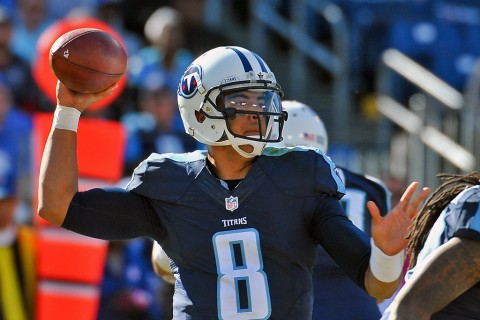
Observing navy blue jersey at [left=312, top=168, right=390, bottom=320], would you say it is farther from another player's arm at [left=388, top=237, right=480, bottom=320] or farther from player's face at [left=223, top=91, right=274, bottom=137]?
another player's arm at [left=388, top=237, right=480, bottom=320]

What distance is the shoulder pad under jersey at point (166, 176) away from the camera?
11.2 feet

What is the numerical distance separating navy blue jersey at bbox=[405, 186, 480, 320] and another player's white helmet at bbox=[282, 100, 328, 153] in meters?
1.67

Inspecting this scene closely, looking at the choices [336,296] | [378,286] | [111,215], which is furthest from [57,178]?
[336,296]

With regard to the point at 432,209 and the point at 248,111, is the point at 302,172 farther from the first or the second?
the point at 432,209

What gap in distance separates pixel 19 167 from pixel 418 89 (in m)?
4.03

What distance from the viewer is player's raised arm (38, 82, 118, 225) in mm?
3396

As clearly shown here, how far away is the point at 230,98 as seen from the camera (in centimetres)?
346

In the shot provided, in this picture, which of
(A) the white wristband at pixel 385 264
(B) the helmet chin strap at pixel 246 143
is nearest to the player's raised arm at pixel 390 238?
(A) the white wristband at pixel 385 264

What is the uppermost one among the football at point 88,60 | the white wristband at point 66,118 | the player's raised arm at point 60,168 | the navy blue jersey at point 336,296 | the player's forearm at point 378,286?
the football at point 88,60

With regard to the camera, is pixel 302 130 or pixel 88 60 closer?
pixel 88 60

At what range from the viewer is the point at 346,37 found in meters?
9.53

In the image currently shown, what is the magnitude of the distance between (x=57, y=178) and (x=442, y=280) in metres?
1.30

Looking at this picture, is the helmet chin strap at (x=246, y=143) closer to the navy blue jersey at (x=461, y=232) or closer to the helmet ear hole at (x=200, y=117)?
the helmet ear hole at (x=200, y=117)

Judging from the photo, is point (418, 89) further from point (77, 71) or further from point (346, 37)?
point (77, 71)
